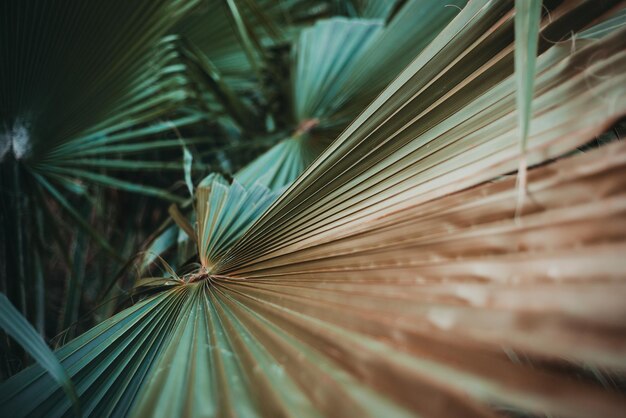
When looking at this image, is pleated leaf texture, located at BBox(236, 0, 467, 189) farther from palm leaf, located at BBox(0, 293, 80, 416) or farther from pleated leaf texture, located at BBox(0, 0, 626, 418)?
palm leaf, located at BBox(0, 293, 80, 416)

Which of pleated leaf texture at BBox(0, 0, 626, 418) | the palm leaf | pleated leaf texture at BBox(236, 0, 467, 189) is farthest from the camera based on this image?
pleated leaf texture at BBox(236, 0, 467, 189)

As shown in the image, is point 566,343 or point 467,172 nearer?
point 566,343

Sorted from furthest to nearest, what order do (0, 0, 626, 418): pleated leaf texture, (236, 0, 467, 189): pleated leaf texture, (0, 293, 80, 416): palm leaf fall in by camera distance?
(236, 0, 467, 189): pleated leaf texture → (0, 293, 80, 416): palm leaf → (0, 0, 626, 418): pleated leaf texture

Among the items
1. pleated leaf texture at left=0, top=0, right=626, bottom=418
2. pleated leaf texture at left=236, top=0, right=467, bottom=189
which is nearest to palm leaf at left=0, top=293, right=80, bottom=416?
pleated leaf texture at left=0, top=0, right=626, bottom=418

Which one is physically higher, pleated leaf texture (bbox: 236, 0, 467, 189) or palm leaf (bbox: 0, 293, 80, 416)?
pleated leaf texture (bbox: 236, 0, 467, 189)

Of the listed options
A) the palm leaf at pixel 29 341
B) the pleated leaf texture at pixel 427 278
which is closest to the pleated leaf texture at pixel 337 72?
the pleated leaf texture at pixel 427 278

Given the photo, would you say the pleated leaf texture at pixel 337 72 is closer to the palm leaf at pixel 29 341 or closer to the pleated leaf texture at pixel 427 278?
the pleated leaf texture at pixel 427 278

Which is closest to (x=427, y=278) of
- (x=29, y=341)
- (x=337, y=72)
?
(x=29, y=341)

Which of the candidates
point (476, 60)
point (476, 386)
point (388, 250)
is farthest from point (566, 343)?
point (476, 60)

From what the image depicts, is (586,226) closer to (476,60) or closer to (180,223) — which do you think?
(476,60)
